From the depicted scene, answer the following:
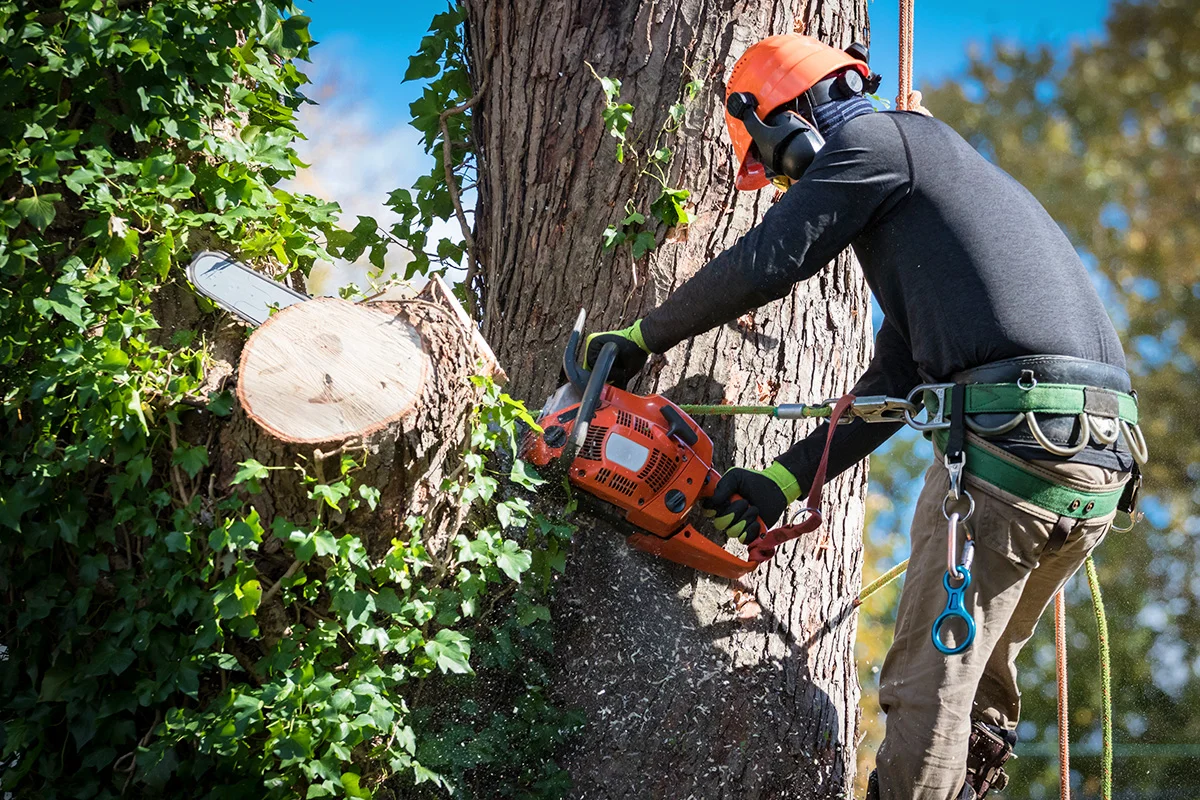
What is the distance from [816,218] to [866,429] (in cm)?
71

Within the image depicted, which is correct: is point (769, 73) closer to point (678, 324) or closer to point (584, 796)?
point (678, 324)

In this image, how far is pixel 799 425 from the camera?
10.2ft

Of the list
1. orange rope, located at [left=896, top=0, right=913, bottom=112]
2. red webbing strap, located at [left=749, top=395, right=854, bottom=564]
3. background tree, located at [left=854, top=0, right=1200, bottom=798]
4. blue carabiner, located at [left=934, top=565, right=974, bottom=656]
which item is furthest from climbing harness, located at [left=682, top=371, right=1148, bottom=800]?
background tree, located at [left=854, top=0, right=1200, bottom=798]

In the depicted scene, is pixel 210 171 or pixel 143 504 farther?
pixel 210 171

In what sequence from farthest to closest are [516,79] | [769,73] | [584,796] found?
[516,79]
[769,73]
[584,796]

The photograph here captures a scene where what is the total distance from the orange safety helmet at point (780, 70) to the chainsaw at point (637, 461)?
30.2 inches

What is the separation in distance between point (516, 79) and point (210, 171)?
3.86 feet

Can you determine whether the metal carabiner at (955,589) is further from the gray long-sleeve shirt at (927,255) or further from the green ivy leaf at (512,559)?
the green ivy leaf at (512,559)

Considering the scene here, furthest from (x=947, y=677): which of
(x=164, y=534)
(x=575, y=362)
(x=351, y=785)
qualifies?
(x=164, y=534)

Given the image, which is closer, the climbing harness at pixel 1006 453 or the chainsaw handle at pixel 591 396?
the climbing harness at pixel 1006 453

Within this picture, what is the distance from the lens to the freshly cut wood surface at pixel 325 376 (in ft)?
7.08

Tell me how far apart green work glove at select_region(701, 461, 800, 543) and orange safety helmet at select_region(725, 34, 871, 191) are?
89 cm

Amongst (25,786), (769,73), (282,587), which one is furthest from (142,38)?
(25,786)

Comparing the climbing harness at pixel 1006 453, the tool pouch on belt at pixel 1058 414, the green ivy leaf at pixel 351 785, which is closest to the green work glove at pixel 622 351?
the climbing harness at pixel 1006 453
